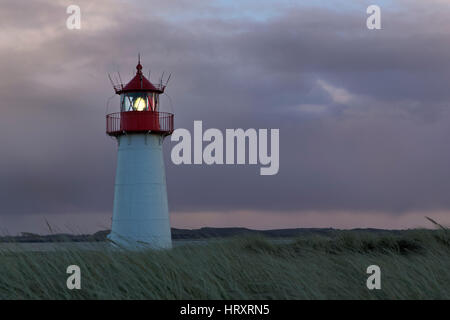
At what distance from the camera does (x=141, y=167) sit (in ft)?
57.6

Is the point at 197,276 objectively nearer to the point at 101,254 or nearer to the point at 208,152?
the point at 101,254

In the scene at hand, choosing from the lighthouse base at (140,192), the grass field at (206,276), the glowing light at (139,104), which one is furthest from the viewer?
the glowing light at (139,104)

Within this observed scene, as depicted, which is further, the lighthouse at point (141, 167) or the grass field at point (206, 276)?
the lighthouse at point (141, 167)

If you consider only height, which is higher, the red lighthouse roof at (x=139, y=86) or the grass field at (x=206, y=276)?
the red lighthouse roof at (x=139, y=86)

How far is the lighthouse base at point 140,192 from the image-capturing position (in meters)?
17.5

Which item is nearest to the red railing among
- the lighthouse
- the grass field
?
the lighthouse

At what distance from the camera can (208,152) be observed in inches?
539

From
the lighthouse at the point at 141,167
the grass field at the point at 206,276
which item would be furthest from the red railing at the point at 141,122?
the grass field at the point at 206,276

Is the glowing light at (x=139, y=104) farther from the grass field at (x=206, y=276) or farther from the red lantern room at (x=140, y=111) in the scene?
the grass field at (x=206, y=276)

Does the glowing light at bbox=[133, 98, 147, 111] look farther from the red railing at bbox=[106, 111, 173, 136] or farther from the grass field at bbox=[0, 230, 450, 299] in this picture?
the grass field at bbox=[0, 230, 450, 299]

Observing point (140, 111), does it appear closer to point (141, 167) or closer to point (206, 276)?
point (141, 167)

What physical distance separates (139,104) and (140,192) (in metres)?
2.78

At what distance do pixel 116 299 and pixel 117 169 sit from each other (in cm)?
1192

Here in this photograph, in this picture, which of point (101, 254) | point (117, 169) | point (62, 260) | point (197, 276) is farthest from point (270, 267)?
point (117, 169)
